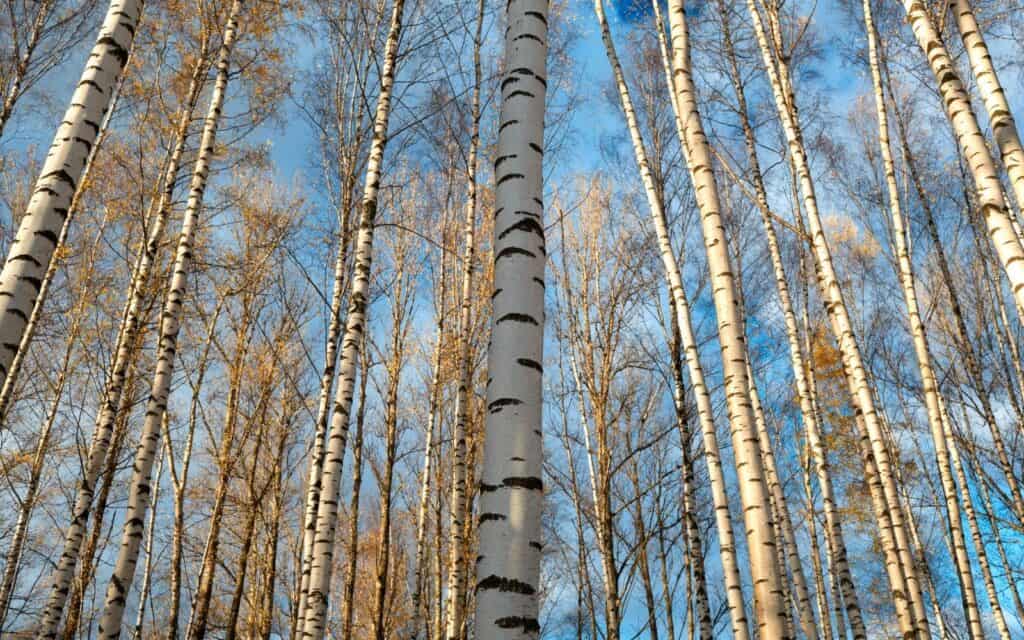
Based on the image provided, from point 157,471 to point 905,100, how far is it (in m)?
12.5

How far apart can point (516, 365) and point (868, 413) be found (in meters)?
4.30

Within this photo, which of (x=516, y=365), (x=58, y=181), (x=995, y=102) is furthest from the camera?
(x=995, y=102)

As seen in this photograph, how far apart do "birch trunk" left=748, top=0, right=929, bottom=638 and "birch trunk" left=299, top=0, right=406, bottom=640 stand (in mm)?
3445

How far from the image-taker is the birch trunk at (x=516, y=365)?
1719 millimetres

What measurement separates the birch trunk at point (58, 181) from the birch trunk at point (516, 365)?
1.83 metres

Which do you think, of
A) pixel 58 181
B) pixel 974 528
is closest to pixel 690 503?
pixel 974 528

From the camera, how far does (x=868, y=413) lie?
204 inches

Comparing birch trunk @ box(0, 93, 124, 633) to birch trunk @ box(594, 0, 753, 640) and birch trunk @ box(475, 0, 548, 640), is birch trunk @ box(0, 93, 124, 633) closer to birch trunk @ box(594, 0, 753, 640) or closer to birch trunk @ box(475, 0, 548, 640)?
birch trunk @ box(594, 0, 753, 640)

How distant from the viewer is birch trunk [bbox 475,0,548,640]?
5.64 feet

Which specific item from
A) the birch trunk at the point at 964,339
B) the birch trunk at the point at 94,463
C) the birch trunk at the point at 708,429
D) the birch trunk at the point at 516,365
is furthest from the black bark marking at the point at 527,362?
the birch trunk at the point at 964,339

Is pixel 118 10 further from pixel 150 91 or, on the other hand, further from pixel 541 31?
pixel 150 91

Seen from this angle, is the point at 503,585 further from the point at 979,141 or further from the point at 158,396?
the point at 158,396

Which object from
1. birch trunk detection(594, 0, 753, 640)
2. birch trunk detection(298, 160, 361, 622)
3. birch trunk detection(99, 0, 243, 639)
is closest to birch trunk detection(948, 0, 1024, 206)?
birch trunk detection(594, 0, 753, 640)

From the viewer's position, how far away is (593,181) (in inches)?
413
